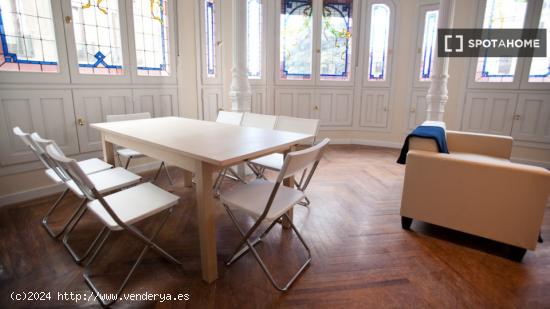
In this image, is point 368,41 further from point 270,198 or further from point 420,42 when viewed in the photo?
point 270,198

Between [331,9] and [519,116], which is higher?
[331,9]

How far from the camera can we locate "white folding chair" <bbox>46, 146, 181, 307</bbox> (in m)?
1.54

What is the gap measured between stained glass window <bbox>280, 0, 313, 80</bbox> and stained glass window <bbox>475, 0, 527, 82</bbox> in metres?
2.72

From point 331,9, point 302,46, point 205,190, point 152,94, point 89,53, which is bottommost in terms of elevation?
point 205,190

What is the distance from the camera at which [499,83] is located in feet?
14.8

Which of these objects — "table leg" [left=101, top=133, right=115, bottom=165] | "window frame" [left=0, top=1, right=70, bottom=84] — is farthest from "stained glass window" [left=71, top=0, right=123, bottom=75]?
"table leg" [left=101, top=133, right=115, bottom=165]

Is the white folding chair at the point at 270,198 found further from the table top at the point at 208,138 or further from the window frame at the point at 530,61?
the window frame at the point at 530,61

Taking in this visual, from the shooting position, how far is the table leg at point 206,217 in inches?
68.2

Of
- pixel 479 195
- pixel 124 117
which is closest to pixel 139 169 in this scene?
pixel 124 117

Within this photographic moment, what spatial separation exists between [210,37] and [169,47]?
800 mm

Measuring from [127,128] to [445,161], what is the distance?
2.59 m

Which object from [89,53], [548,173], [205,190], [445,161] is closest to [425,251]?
[445,161]

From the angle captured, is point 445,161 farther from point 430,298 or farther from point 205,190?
point 205,190

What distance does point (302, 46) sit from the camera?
548 cm
